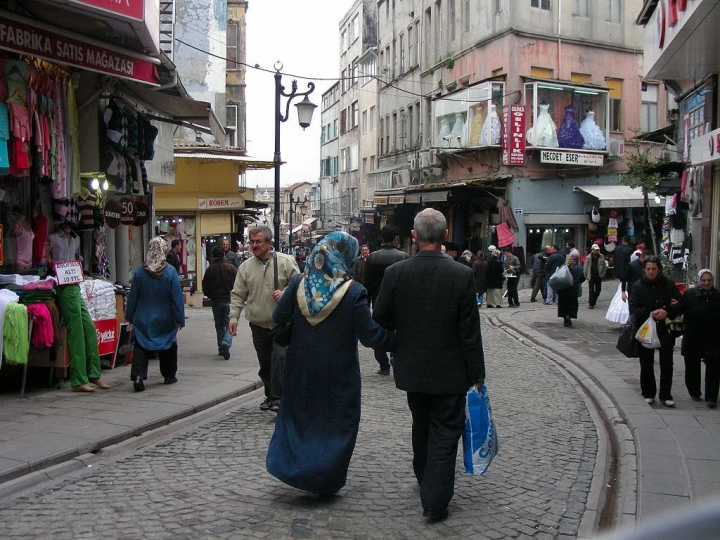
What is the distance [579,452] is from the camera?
7.16m

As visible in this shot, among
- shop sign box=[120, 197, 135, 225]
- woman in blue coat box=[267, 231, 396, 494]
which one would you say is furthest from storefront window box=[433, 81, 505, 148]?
woman in blue coat box=[267, 231, 396, 494]

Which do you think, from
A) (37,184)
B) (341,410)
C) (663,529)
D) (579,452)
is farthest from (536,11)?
(663,529)

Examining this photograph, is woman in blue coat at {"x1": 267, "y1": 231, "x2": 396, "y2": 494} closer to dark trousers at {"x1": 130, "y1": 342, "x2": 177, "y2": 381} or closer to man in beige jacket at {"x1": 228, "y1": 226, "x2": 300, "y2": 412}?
man in beige jacket at {"x1": 228, "y1": 226, "x2": 300, "y2": 412}

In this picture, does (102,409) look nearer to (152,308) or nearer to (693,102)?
(152,308)

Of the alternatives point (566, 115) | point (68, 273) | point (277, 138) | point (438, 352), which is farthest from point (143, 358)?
point (566, 115)

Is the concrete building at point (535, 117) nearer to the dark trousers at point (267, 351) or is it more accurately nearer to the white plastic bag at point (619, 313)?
the white plastic bag at point (619, 313)

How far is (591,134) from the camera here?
95.2 ft

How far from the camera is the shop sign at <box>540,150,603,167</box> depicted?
28344 millimetres

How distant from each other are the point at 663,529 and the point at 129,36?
9.91 m

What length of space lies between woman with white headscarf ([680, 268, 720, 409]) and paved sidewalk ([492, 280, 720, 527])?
527mm

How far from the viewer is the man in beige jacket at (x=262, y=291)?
796 centimetres

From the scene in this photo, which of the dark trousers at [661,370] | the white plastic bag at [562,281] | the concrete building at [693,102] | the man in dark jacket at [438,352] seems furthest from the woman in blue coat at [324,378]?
the white plastic bag at [562,281]

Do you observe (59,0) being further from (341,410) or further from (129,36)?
(341,410)

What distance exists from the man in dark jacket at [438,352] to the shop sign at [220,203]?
70.4ft
